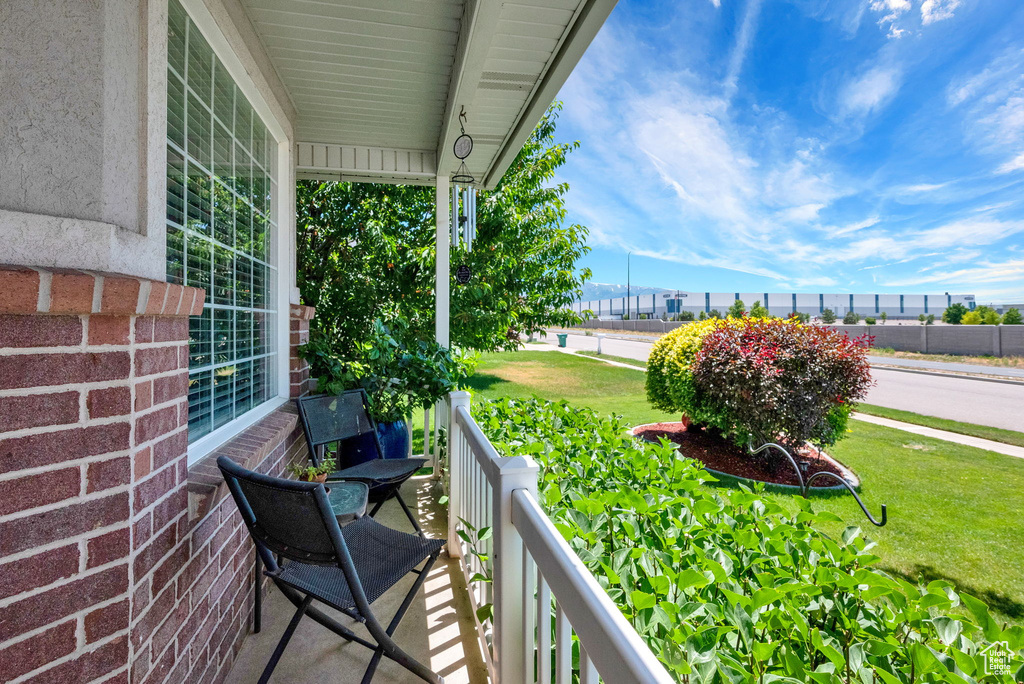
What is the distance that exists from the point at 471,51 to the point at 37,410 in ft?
5.58

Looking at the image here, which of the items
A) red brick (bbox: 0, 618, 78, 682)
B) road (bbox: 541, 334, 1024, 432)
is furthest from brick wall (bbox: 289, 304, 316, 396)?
road (bbox: 541, 334, 1024, 432)

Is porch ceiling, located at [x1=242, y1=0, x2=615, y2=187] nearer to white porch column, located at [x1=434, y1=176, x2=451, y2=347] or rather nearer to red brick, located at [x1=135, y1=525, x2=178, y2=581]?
white porch column, located at [x1=434, y1=176, x2=451, y2=347]

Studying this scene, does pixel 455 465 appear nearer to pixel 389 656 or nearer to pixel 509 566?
pixel 389 656

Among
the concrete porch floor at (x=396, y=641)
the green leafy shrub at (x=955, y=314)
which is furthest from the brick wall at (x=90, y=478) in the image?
the green leafy shrub at (x=955, y=314)

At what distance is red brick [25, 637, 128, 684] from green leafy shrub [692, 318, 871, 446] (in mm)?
4189

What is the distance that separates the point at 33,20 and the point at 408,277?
4.04m

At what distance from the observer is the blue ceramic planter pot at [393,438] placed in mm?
3316

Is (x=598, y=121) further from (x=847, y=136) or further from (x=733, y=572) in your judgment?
(x=733, y=572)

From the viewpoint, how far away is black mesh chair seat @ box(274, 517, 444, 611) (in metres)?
1.42

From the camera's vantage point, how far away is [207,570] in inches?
57.3

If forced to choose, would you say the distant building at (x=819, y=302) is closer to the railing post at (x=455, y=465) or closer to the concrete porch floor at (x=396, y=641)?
the railing post at (x=455, y=465)

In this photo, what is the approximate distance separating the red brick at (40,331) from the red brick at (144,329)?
11cm

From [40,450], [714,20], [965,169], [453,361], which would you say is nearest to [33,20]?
[40,450]

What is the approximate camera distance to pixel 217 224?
1856 mm
